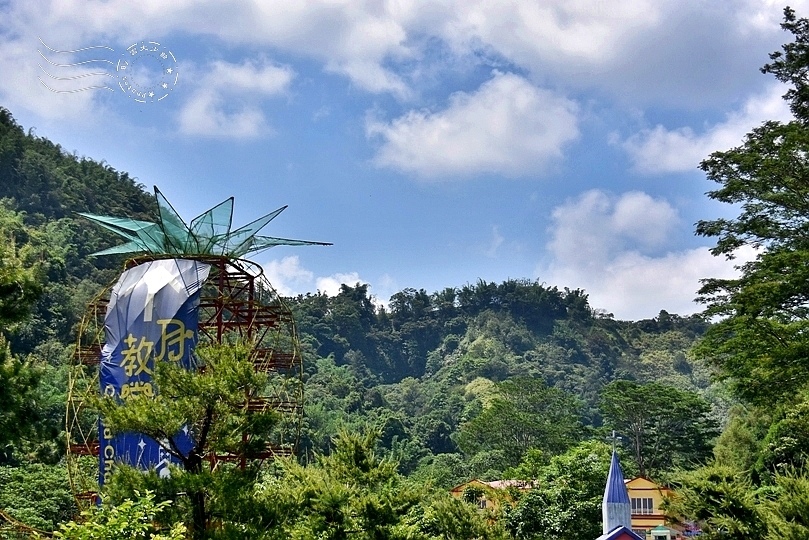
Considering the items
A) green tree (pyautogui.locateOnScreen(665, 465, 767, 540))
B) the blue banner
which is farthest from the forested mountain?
green tree (pyautogui.locateOnScreen(665, 465, 767, 540))

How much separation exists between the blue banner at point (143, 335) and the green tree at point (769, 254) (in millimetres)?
10983

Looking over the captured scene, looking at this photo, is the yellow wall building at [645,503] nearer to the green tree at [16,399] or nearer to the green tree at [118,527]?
the green tree at [16,399]

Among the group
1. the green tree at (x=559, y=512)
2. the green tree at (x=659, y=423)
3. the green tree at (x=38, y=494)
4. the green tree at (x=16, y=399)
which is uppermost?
the green tree at (x=659, y=423)

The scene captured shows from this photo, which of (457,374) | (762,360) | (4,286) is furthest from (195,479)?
(457,374)

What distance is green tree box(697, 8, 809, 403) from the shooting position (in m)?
18.4

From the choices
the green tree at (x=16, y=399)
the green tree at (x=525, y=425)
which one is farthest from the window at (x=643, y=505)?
the green tree at (x=16, y=399)

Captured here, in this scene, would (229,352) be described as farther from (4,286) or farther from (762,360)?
(762,360)

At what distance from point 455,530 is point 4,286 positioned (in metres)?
11.0

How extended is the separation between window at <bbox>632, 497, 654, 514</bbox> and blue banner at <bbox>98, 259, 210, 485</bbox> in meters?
32.3

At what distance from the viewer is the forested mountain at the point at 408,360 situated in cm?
2727

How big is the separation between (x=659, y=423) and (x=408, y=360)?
59606 mm

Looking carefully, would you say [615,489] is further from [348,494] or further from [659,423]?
[659,423]

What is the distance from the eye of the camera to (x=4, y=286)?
15336mm

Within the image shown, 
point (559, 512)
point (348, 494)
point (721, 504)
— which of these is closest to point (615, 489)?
point (559, 512)
